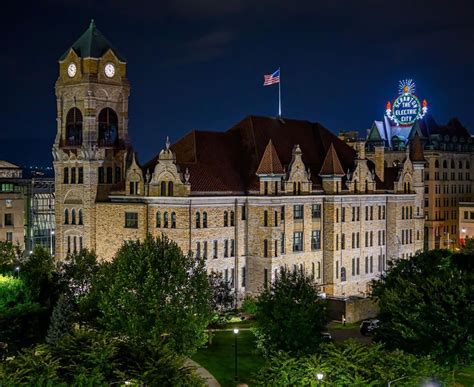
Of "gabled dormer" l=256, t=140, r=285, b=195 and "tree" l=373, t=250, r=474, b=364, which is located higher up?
"gabled dormer" l=256, t=140, r=285, b=195

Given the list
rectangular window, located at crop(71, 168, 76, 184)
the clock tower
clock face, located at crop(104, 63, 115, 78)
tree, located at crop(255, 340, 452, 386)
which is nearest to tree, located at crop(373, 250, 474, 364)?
tree, located at crop(255, 340, 452, 386)

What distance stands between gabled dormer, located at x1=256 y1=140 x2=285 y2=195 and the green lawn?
20050 mm

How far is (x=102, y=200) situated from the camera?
9850 centimetres

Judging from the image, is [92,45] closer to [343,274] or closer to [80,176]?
[80,176]

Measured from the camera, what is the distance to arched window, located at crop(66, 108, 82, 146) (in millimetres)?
100125

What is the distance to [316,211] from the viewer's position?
10069 cm

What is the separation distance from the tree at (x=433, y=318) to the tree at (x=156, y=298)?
48.4 ft

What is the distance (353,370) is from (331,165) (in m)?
53.0

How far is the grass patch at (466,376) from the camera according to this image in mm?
63603

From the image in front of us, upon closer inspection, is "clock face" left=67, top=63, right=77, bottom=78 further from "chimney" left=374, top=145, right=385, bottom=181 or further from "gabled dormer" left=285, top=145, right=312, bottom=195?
"chimney" left=374, top=145, right=385, bottom=181

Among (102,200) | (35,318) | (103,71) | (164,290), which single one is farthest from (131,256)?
(103,71)

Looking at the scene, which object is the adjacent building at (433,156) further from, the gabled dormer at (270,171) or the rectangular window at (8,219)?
the gabled dormer at (270,171)

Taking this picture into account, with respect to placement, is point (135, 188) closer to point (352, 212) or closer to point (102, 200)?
point (102, 200)

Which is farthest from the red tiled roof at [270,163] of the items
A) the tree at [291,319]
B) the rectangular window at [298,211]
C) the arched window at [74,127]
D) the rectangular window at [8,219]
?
the rectangular window at [8,219]
